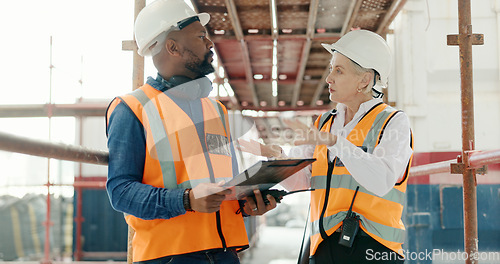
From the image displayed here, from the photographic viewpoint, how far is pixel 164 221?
1.87 m

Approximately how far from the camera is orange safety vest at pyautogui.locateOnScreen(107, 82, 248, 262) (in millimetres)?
1868

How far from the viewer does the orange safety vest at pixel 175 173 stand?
6.13 feet

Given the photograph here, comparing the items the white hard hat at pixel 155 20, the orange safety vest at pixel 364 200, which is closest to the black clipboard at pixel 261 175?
the orange safety vest at pixel 364 200

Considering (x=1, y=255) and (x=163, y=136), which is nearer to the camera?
(x=163, y=136)

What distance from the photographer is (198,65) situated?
7.01 feet

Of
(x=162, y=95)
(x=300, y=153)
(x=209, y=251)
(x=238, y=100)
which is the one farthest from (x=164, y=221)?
(x=238, y=100)

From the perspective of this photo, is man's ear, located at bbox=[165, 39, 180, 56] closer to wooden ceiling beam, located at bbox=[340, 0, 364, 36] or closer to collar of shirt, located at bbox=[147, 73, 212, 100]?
collar of shirt, located at bbox=[147, 73, 212, 100]

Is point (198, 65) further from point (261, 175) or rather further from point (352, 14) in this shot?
point (352, 14)

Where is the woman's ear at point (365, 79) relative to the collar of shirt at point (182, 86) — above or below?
above

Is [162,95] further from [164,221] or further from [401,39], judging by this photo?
[401,39]

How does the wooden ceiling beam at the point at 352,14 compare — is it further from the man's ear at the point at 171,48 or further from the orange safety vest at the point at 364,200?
the man's ear at the point at 171,48

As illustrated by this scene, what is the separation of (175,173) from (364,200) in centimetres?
88

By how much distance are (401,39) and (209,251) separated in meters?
5.05

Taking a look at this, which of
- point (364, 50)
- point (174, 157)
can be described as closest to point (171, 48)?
point (174, 157)
